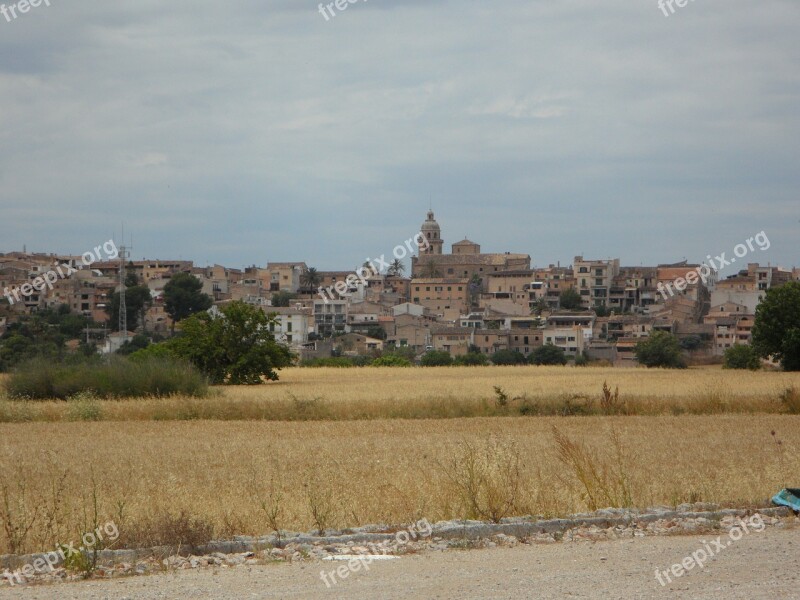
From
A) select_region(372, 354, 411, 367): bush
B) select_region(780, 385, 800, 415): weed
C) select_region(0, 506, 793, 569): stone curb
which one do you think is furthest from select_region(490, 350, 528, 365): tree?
select_region(0, 506, 793, 569): stone curb

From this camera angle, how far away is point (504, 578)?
8.90m

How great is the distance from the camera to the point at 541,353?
92188mm

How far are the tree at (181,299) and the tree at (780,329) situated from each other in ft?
245

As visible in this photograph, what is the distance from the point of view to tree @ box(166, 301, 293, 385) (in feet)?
157

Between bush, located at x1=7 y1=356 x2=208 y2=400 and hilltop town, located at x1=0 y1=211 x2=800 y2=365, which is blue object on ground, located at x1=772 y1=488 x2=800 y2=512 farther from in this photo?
hilltop town, located at x1=0 y1=211 x2=800 y2=365

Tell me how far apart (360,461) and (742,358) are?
172ft

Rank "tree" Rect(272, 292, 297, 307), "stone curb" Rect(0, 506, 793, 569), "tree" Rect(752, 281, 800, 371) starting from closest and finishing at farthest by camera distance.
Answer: "stone curb" Rect(0, 506, 793, 569) < "tree" Rect(752, 281, 800, 371) < "tree" Rect(272, 292, 297, 307)

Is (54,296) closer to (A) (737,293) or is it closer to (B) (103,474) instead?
(A) (737,293)

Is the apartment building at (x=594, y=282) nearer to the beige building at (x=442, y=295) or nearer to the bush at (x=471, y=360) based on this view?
the beige building at (x=442, y=295)

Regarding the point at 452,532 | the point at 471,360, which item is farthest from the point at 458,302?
the point at 452,532

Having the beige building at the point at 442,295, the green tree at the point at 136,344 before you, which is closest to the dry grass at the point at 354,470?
the green tree at the point at 136,344

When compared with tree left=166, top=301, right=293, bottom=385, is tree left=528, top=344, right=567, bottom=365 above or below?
below

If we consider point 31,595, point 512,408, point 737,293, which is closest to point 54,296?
point 737,293

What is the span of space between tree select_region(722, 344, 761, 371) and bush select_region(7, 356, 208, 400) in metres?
40.1
